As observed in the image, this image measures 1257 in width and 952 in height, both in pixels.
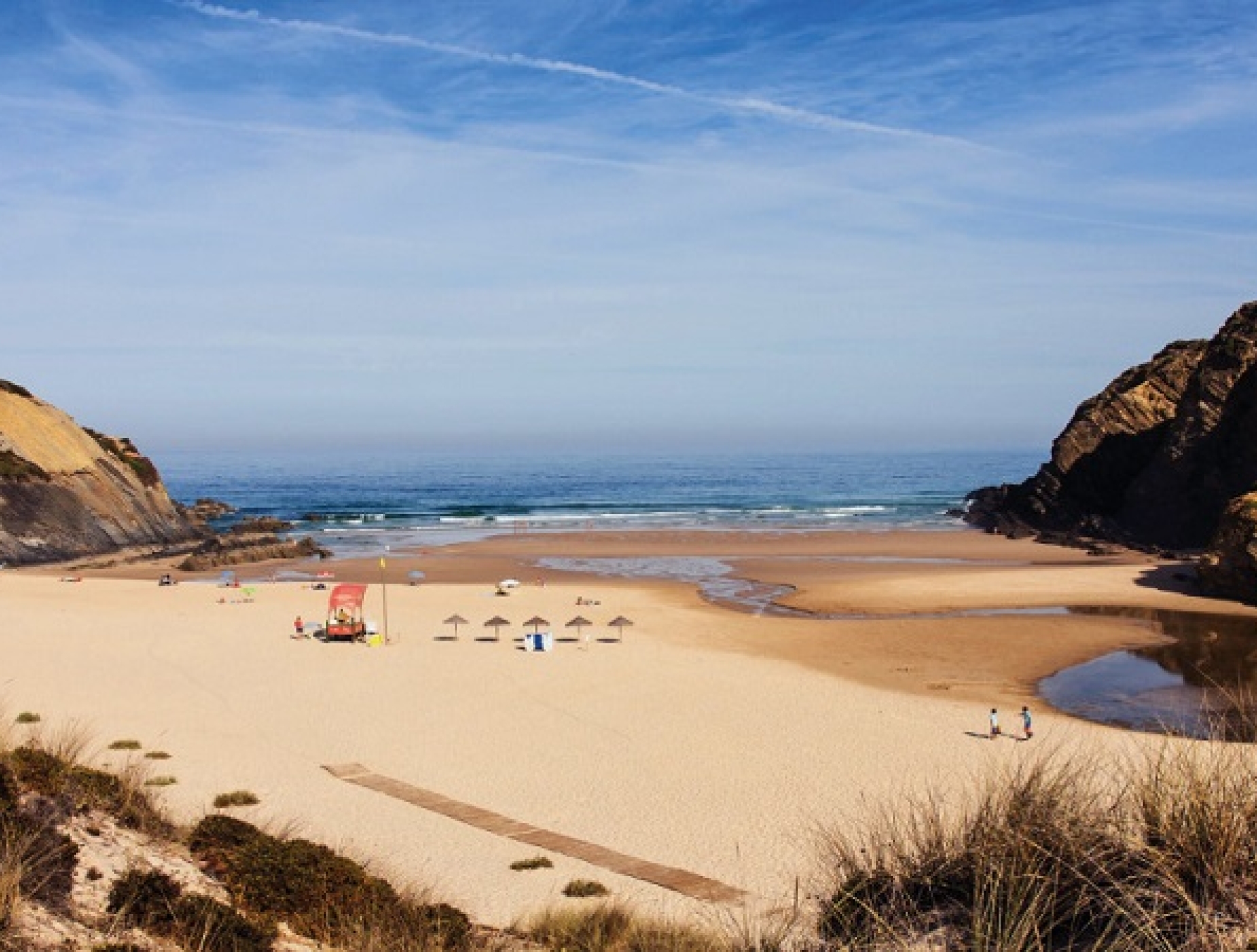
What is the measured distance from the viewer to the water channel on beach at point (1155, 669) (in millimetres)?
22703

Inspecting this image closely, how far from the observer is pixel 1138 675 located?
27.8m

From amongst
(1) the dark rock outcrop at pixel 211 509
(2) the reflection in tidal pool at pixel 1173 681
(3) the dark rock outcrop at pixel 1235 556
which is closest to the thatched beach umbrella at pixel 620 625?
(2) the reflection in tidal pool at pixel 1173 681

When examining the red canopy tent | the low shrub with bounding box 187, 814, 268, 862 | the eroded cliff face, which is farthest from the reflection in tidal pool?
the eroded cliff face

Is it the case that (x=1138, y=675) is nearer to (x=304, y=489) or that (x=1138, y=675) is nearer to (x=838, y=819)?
(x=838, y=819)

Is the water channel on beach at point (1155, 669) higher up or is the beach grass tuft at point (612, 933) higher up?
the beach grass tuft at point (612, 933)

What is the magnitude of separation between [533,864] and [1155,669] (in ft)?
69.7

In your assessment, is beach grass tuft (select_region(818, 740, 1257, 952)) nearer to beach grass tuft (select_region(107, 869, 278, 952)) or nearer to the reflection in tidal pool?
beach grass tuft (select_region(107, 869, 278, 952))

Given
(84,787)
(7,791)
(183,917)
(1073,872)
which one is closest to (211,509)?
(84,787)

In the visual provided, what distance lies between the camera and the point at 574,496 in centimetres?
10888

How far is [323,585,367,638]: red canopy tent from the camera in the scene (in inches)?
1256

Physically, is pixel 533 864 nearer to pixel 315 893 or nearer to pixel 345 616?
pixel 315 893

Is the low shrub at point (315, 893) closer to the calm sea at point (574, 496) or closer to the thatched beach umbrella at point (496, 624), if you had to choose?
the thatched beach umbrella at point (496, 624)

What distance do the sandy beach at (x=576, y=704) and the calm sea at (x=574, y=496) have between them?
27.6 metres

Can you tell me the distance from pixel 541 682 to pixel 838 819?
11529 mm
